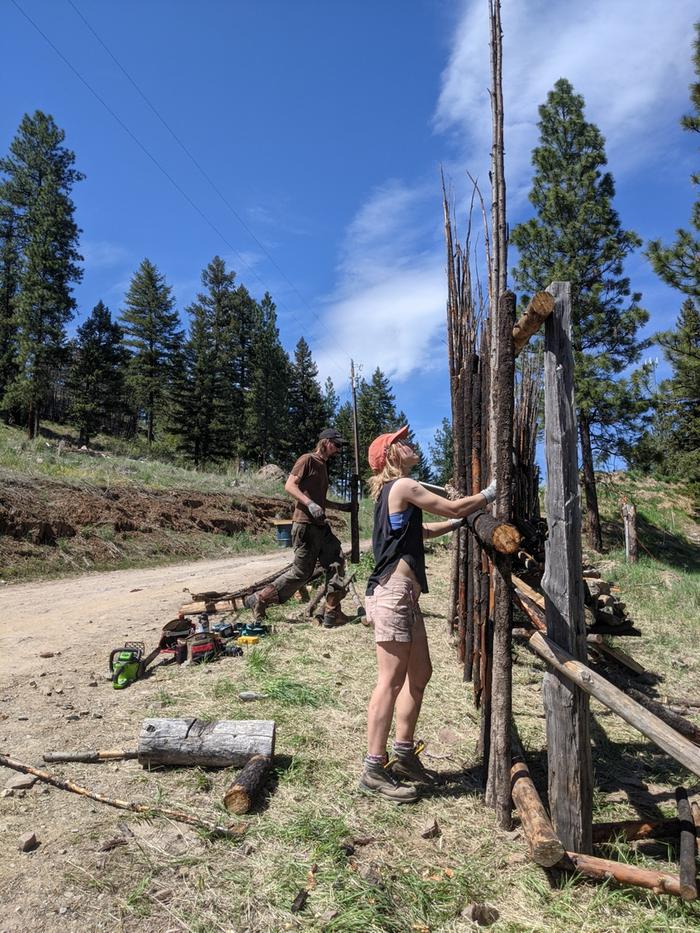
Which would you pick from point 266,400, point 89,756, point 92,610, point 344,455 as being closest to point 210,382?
point 266,400

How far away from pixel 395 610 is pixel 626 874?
1460mm

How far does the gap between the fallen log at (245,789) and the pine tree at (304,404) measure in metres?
40.3

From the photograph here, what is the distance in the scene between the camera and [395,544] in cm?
319

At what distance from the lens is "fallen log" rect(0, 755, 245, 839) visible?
8.96 ft

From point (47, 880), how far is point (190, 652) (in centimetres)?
289

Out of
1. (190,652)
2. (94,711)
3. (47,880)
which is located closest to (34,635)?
(190,652)

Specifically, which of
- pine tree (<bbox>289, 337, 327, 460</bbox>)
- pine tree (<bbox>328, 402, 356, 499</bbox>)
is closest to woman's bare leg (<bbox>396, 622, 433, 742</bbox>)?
pine tree (<bbox>289, 337, 327, 460</bbox>)

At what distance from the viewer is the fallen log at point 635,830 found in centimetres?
271

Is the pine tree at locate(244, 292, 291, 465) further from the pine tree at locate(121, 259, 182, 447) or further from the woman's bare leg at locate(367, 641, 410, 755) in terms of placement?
the woman's bare leg at locate(367, 641, 410, 755)

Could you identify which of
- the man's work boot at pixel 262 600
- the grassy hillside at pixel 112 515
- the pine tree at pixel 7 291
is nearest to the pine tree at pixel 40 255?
the pine tree at pixel 7 291

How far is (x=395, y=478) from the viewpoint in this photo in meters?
3.32

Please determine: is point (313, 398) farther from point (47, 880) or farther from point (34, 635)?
point (47, 880)

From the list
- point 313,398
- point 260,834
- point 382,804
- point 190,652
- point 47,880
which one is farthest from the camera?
point 313,398

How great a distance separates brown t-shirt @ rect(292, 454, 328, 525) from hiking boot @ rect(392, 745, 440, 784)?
3.19 meters
